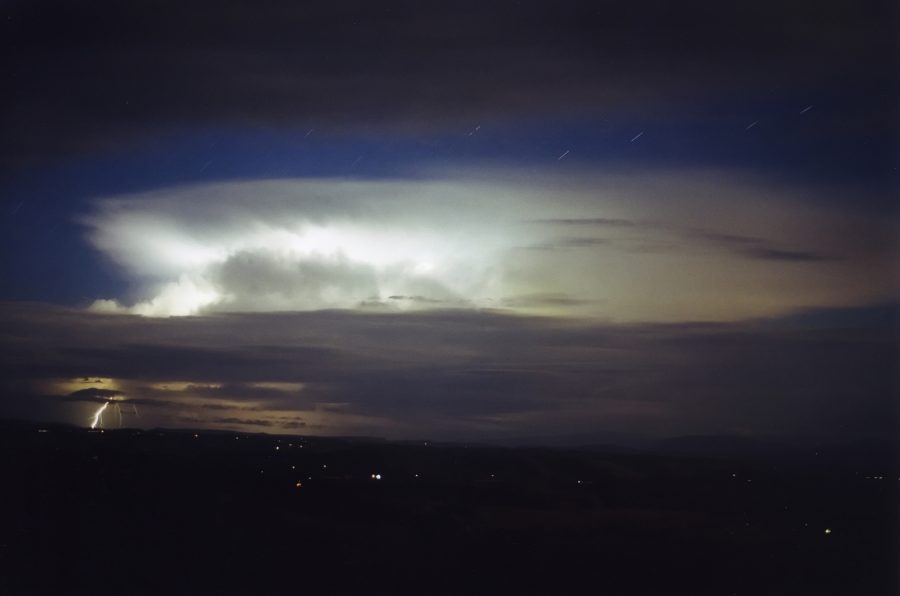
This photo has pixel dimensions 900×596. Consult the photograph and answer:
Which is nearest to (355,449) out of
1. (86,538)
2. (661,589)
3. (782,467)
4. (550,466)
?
(550,466)

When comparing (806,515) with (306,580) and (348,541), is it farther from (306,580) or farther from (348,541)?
(306,580)

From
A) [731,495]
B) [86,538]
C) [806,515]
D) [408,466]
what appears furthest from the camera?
[408,466]

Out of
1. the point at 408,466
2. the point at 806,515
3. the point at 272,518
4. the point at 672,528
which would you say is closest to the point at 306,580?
the point at 272,518

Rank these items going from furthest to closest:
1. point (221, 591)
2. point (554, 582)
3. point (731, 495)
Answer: point (731, 495) < point (554, 582) < point (221, 591)

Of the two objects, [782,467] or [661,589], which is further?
[782,467]

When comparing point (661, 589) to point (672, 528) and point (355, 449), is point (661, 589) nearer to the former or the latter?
point (672, 528)

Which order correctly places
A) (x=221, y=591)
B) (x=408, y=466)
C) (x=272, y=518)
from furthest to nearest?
(x=408, y=466)
(x=272, y=518)
(x=221, y=591)
